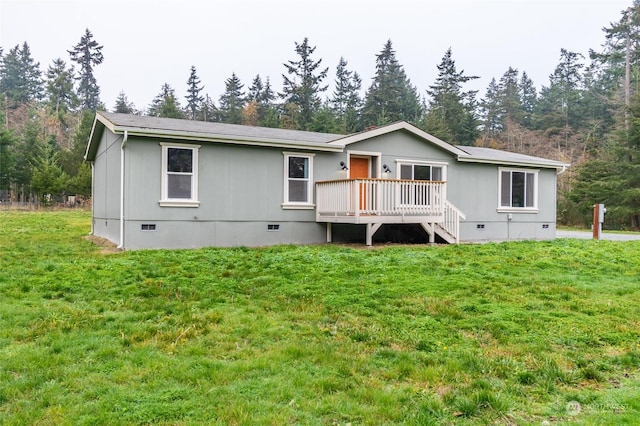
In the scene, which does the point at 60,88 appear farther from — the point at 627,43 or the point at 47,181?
the point at 627,43

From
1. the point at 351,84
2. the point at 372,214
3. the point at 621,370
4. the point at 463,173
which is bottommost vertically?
the point at 621,370

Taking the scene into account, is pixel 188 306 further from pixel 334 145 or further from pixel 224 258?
pixel 334 145

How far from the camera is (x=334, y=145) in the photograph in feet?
39.0

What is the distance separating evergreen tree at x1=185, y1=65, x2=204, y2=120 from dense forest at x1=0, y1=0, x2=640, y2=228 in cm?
11

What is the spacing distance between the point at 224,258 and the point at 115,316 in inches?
153

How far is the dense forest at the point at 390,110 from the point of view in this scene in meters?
25.8

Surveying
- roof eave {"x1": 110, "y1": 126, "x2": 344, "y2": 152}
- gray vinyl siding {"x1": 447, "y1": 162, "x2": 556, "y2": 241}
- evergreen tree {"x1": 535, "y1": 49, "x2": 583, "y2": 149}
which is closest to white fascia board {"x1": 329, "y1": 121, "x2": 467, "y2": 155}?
roof eave {"x1": 110, "y1": 126, "x2": 344, "y2": 152}

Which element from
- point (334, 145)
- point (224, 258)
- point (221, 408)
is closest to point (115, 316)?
point (221, 408)

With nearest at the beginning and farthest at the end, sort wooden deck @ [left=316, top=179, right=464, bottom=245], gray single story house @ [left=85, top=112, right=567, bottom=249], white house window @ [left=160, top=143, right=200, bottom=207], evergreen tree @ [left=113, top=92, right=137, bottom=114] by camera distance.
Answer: gray single story house @ [left=85, top=112, right=567, bottom=249]
white house window @ [left=160, top=143, right=200, bottom=207]
wooden deck @ [left=316, top=179, right=464, bottom=245]
evergreen tree @ [left=113, top=92, right=137, bottom=114]

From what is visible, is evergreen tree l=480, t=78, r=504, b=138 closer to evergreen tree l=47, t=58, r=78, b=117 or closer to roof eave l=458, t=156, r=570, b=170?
roof eave l=458, t=156, r=570, b=170

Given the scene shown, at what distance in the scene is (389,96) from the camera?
41281mm

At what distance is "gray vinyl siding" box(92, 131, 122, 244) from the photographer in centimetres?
1118

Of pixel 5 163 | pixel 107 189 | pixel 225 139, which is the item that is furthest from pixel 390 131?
pixel 5 163

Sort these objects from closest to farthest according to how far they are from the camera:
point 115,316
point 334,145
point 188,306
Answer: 1. point 115,316
2. point 188,306
3. point 334,145
